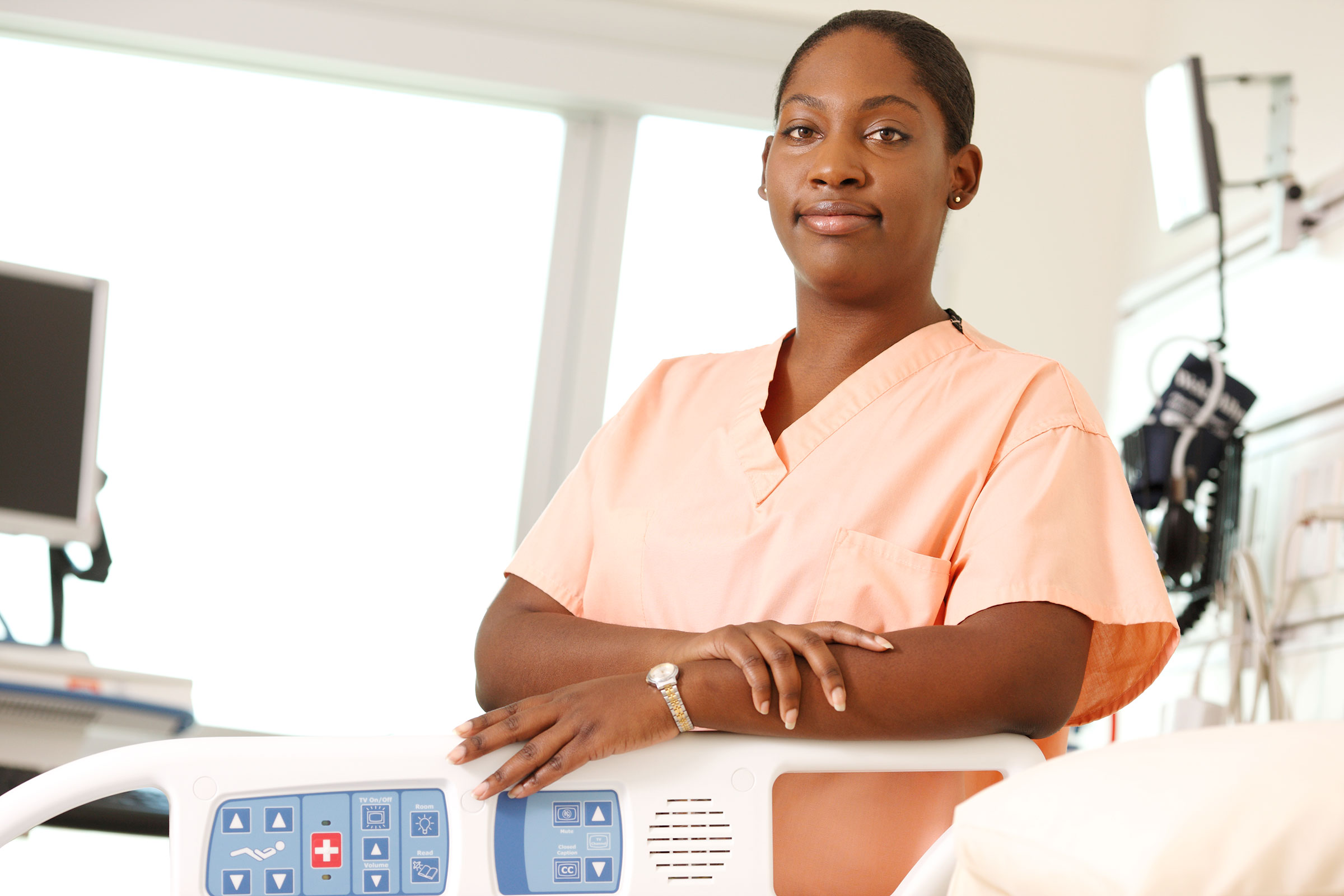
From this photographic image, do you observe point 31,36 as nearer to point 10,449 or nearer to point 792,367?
point 10,449

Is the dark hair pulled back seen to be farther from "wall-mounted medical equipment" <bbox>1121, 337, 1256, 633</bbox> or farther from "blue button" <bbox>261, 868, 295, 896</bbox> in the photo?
"wall-mounted medical equipment" <bbox>1121, 337, 1256, 633</bbox>

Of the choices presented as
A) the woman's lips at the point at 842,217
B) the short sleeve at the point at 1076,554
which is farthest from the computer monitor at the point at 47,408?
the short sleeve at the point at 1076,554

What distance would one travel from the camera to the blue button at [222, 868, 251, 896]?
0.76 metres

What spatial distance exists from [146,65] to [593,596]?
2290 mm

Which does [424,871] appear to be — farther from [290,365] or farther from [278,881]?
[290,365]

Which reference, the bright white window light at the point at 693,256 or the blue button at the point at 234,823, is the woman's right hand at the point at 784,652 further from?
the bright white window light at the point at 693,256

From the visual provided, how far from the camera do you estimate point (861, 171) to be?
3.35 ft

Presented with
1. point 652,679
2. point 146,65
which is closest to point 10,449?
point 146,65

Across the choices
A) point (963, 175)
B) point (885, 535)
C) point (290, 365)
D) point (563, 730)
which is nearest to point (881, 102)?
point (963, 175)

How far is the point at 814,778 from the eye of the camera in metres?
0.92

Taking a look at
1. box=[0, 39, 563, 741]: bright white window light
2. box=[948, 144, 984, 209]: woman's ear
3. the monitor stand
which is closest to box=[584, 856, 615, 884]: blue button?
box=[948, 144, 984, 209]: woman's ear

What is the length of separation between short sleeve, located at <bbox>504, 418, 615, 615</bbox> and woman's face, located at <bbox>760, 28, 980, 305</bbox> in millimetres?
281

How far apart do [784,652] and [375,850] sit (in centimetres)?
28

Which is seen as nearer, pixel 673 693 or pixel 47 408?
pixel 673 693
